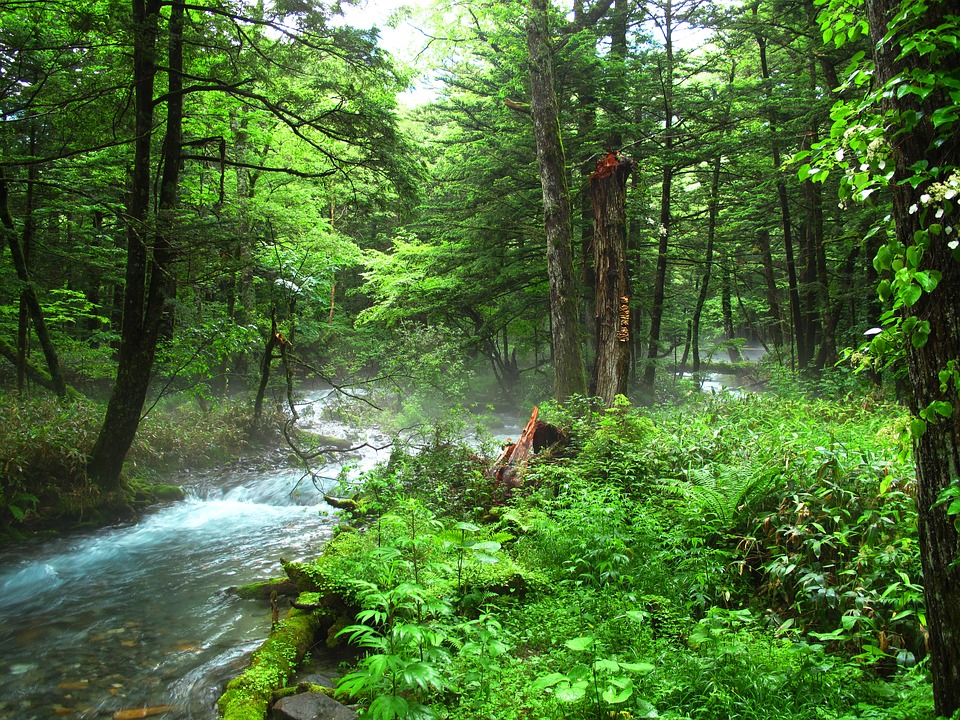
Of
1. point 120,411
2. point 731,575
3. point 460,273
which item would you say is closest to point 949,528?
point 731,575

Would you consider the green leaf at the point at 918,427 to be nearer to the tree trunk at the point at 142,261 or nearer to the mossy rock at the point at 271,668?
the mossy rock at the point at 271,668

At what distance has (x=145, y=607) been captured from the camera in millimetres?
6816

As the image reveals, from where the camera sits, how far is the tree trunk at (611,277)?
1009cm

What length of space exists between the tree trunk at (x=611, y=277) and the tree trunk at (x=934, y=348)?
7.28 metres

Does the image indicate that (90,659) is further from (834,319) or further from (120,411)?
(834,319)

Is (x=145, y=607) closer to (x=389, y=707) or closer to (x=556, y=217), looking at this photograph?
(x=389, y=707)

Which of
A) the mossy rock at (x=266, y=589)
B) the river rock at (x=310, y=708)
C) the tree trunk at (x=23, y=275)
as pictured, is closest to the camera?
the river rock at (x=310, y=708)

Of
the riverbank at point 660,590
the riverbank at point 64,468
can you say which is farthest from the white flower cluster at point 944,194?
the riverbank at point 64,468

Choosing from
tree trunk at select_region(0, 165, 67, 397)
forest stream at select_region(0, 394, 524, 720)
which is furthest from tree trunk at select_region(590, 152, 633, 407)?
tree trunk at select_region(0, 165, 67, 397)

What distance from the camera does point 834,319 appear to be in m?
13.6

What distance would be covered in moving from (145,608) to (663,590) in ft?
20.0

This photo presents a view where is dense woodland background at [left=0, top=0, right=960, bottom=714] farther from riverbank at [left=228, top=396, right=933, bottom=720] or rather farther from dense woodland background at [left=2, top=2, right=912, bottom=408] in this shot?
riverbank at [left=228, top=396, right=933, bottom=720]

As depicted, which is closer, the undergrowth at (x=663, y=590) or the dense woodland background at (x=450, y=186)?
the dense woodland background at (x=450, y=186)

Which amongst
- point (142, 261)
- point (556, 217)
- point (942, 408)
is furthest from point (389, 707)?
point (556, 217)
